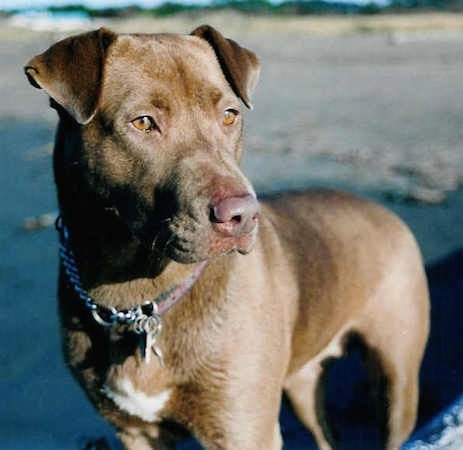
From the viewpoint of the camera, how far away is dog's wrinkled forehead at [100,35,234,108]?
3.57m

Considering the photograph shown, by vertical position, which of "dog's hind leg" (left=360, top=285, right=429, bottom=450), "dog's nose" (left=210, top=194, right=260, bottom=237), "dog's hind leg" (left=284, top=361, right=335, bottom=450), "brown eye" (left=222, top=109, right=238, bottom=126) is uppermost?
"brown eye" (left=222, top=109, right=238, bottom=126)

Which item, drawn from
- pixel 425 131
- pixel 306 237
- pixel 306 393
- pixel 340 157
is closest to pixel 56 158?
pixel 306 237

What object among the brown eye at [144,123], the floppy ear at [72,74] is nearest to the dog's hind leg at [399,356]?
the brown eye at [144,123]

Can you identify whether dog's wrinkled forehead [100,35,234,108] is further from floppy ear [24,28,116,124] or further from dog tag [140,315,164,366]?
dog tag [140,315,164,366]

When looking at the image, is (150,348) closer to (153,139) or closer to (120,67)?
(153,139)

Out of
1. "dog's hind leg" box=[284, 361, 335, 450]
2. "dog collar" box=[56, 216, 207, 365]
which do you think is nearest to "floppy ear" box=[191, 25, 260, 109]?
"dog collar" box=[56, 216, 207, 365]

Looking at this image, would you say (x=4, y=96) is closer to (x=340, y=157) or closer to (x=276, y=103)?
(x=276, y=103)

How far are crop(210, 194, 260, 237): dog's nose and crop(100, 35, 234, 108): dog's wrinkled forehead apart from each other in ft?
1.78

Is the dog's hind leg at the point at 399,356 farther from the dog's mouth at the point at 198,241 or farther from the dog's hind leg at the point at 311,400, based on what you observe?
the dog's mouth at the point at 198,241

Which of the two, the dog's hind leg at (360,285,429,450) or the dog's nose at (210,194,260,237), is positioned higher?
the dog's nose at (210,194,260,237)

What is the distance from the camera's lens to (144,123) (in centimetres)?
350

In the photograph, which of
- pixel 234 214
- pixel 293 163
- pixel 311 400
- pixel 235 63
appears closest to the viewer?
pixel 234 214

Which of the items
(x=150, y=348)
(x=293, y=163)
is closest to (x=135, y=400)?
(x=150, y=348)

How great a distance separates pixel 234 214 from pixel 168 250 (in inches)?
14.0
